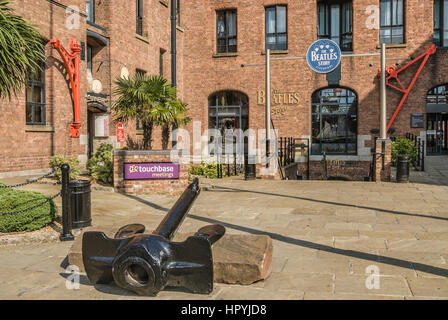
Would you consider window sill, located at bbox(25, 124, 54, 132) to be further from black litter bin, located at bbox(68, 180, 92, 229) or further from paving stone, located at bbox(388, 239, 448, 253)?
paving stone, located at bbox(388, 239, 448, 253)

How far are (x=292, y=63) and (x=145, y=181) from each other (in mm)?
13180

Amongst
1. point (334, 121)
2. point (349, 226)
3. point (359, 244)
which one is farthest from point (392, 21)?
point (359, 244)

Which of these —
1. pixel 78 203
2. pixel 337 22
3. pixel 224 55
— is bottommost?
pixel 78 203

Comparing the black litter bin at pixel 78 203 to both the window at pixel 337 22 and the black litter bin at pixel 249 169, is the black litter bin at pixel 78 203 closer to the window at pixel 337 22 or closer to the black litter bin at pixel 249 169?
the black litter bin at pixel 249 169

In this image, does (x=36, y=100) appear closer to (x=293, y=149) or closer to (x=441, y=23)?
(x=293, y=149)

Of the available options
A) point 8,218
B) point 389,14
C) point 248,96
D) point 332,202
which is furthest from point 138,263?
point 389,14

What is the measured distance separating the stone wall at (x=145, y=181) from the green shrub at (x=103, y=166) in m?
0.72

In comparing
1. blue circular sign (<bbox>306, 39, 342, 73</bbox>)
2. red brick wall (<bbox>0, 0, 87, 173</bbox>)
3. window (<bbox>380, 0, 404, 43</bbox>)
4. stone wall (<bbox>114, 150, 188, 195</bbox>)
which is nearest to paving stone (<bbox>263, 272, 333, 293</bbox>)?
stone wall (<bbox>114, 150, 188, 195</bbox>)

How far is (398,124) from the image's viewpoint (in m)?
21.4

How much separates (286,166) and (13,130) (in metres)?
9.83

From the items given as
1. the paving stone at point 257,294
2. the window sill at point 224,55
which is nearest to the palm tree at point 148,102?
the paving stone at point 257,294

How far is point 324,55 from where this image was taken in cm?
1481

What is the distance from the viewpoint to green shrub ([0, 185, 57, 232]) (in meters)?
6.73
